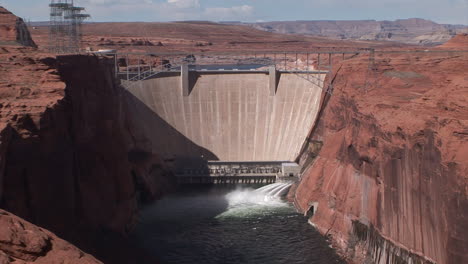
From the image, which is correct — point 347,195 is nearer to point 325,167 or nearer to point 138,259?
point 325,167

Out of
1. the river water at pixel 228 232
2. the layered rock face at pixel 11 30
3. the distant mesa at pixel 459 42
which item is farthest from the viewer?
the distant mesa at pixel 459 42

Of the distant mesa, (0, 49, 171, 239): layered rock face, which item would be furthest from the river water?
the distant mesa

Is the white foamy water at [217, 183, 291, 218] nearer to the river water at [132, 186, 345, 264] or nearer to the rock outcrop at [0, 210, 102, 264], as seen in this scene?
the river water at [132, 186, 345, 264]

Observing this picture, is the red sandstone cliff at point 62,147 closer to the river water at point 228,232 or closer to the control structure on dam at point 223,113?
the river water at point 228,232

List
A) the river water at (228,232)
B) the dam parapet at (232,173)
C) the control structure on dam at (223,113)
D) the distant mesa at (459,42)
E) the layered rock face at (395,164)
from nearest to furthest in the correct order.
→ the layered rock face at (395,164) → the river water at (228,232) → the distant mesa at (459,42) → the dam parapet at (232,173) → the control structure on dam at (223,113)

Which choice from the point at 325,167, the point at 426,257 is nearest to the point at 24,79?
the point at 426,257

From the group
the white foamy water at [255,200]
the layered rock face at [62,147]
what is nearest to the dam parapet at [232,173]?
the white foamy water at [255,200]

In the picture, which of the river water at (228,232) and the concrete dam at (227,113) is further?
the concrete dam at (227,113)

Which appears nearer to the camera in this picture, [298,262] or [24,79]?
[24,79]
